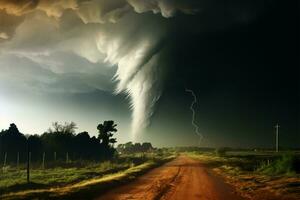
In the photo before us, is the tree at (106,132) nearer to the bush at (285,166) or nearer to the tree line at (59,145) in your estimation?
the tree line at (59,145)

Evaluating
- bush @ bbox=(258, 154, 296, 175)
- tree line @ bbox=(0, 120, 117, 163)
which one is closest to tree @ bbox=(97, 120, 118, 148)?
tree line @ bbox=(0, 120, 117, 163)

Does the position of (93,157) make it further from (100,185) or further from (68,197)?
(68,197)

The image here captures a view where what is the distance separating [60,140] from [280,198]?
72.7 meters

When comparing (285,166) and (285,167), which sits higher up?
(285,166)

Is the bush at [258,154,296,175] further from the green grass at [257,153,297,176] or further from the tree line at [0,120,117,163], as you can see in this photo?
the tree line at [0,120,117,163]

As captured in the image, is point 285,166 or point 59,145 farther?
point 59,145

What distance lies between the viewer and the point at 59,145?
3583 inches

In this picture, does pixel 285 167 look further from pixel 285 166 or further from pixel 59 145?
pixel 59 145

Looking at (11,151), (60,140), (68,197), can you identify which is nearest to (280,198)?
(68,197)

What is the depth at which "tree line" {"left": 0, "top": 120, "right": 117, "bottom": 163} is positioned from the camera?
79375mm

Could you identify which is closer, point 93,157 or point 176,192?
point 176,192

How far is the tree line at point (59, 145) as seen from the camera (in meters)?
79.4

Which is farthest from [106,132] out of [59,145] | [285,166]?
[285,166]

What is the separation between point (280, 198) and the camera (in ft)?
81.5
